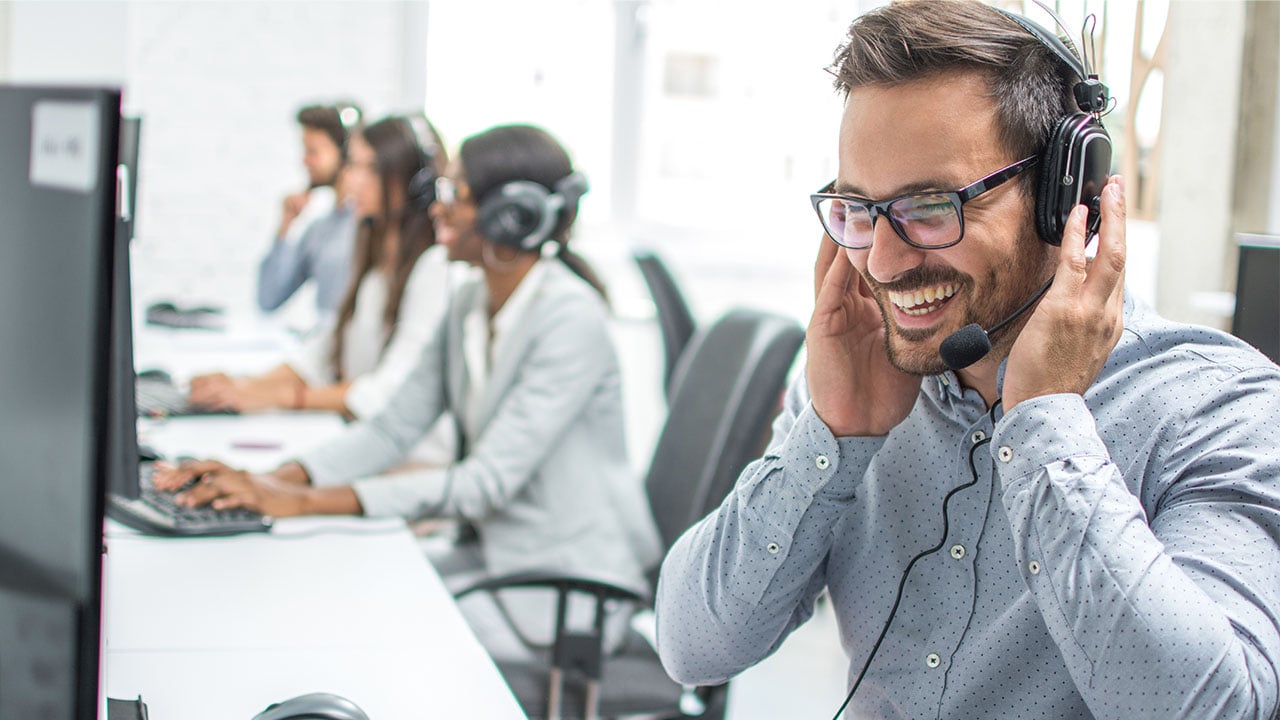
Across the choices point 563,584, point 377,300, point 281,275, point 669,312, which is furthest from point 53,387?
point 281,275

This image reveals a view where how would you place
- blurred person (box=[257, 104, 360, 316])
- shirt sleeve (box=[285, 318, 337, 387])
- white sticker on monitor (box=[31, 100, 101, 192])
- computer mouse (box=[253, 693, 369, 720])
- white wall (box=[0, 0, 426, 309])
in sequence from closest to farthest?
white sticker on monitor (box=[31, 100, 101, 192])
computer mouse (box=[253, 693, 369, 720])
shirt sleeve (box=[285, 318, 337, 387])
blurred person (box=[257, 104, 360, 316])
white wall (box=[0, 0, 426, 309])

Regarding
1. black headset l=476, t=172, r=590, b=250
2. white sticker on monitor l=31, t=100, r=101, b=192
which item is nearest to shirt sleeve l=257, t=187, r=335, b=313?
black headset l=476, t=172, r=590, b=250

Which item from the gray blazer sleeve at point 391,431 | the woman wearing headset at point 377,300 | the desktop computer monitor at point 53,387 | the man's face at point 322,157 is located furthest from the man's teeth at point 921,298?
the man's face at point 322,157

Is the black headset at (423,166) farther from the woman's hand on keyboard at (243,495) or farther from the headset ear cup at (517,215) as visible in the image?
the woman's hand on keyboard at (243,495)

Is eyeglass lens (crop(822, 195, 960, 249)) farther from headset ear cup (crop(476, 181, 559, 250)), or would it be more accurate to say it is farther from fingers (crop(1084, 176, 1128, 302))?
headset ear cup (crop(476, 181, 559, 250))

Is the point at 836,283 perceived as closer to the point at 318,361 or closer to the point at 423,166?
the point at 423,166

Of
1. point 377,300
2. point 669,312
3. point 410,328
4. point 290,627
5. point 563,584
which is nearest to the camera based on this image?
point 290,627

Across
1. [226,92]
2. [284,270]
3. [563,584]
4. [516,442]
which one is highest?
[226,92]

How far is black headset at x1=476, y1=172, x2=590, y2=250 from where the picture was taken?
1.97 meters

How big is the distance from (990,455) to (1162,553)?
213mm

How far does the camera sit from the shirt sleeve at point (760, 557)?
1068 millimetres

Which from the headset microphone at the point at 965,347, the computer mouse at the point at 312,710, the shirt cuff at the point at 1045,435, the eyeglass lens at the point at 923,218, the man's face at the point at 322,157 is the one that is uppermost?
the man's face at the point at 322,157

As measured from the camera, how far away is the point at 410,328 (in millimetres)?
2623

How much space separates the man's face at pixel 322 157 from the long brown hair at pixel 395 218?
1325mm
